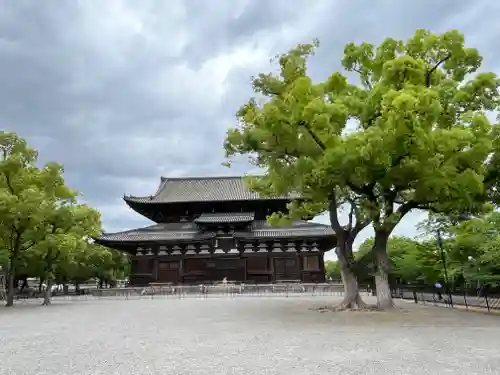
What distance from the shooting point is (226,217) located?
39.6 m

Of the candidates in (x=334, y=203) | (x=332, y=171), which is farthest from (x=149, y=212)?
(x=332, y=171)

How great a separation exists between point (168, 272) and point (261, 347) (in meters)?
31.0

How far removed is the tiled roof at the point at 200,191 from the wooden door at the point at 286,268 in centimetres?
644

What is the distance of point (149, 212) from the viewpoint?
44750mm

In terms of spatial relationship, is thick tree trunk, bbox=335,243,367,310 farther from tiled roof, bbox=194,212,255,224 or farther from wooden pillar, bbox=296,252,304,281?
tiled roof, bbox=194,212,255,224

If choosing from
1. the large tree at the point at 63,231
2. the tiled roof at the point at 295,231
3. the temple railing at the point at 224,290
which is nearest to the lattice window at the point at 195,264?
the temple railing at the point at 224,290

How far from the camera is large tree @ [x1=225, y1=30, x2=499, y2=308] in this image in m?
13.4

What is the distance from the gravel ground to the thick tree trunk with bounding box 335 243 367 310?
3.52 m

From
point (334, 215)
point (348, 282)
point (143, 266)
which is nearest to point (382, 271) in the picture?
point (348, 282)

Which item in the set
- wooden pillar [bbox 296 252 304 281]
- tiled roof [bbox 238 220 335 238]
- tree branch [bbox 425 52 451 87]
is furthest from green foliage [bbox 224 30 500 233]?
wooden pillar [bbox 296 252 304 281]

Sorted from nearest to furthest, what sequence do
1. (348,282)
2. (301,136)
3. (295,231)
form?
(301,136) < (348,282) < (295,231)

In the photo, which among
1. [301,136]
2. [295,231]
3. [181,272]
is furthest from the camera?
[181,272]

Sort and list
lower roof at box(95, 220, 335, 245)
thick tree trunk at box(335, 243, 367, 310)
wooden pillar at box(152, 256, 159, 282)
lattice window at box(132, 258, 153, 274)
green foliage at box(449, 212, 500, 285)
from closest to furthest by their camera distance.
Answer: thick tree trunk at box(335, 243, 367, 310) → green foliage at box(449, 212, 500, 285) → lower roof at box(95, 220, 335, 245) → wooden pillar at box(152, 256, 159, 282) → lattice window at box(132, 258, 153, 274)

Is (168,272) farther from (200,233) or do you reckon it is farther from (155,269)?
(200,233)
